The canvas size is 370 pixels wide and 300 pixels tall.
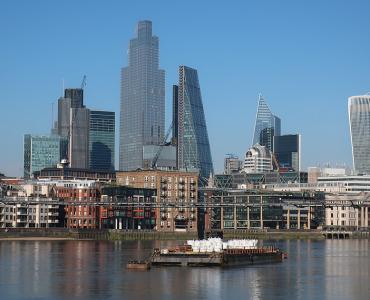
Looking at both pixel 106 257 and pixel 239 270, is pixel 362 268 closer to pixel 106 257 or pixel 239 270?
pixel 239 270

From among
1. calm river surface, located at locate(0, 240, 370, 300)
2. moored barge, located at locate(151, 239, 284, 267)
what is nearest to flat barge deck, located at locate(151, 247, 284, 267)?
moored barge, located at locate(151, 239, 284, 267)

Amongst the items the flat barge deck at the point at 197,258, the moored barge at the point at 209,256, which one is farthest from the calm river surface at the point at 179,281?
the moored barge at the point at 209,256

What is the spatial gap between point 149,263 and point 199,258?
5.30 m

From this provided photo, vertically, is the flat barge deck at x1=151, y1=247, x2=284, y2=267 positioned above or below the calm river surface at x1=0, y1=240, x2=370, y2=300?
above

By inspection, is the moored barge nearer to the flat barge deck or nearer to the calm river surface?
the flat barge deck

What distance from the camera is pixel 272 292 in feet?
260

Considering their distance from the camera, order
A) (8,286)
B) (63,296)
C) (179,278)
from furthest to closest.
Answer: (179,278)
(8,286)
(63,296)

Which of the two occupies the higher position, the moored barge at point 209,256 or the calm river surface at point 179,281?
the moored barge at point 209,256

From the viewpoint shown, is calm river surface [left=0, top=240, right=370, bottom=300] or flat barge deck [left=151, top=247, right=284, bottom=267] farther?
flat barge deck [left=151, top=247, right=284, bottom=267]

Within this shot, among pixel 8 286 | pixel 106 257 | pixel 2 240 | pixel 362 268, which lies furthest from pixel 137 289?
pixel 2 240

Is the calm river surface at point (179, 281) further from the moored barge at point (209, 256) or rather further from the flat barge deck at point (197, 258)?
the moored barge at point (209, 256)

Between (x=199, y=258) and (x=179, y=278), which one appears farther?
(x=199, y=258)

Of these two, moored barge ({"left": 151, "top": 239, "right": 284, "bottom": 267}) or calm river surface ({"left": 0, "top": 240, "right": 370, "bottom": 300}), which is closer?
calm river surface ({"left": 0, "top": 240, "right": 370, "bottom": 300})

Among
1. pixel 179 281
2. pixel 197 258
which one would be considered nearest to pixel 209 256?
pixel 197 258
